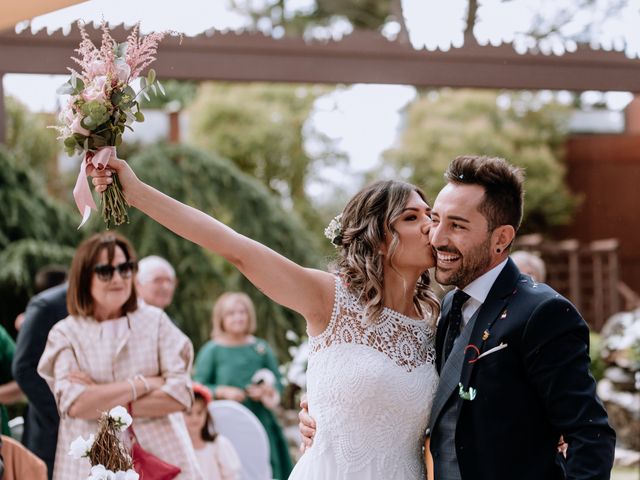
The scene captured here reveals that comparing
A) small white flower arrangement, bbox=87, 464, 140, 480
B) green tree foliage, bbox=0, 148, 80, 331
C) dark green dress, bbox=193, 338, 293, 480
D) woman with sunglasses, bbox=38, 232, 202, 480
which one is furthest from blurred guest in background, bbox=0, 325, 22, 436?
green tree foliage, bbox=0, 148, 80, 331

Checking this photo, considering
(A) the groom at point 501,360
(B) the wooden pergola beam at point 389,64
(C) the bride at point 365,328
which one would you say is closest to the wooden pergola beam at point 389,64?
(B) the wooden pergola beam at point 389,64

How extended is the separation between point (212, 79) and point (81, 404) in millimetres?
2712

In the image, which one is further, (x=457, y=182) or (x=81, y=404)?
(x=81, y=404)

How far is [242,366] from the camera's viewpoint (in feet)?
26.3

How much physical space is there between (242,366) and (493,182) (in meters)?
4.94

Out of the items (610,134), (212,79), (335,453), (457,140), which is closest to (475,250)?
(335,453)

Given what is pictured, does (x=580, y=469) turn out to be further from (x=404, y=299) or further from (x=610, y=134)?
(x=610, y=134)

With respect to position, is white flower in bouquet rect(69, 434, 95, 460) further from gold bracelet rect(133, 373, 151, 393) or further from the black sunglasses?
the black sunglasses

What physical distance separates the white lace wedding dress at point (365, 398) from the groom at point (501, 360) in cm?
17

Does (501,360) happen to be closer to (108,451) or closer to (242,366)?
(108,451)

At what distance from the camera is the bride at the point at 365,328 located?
350 centimetres

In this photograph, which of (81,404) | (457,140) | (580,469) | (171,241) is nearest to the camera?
(580,469)

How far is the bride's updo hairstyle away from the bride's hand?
83cm

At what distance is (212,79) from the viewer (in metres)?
6.74
